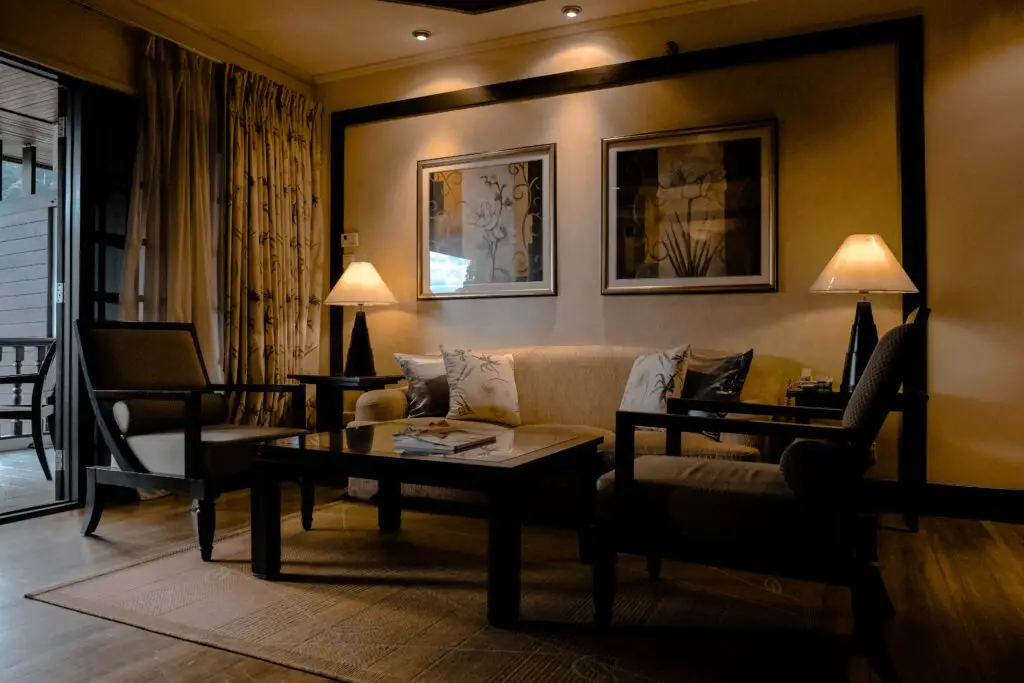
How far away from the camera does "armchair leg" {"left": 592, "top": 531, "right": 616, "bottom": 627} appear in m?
2.08

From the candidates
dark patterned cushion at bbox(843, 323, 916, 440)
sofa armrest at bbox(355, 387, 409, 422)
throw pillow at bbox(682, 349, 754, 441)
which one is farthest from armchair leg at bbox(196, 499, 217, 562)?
dark patterned cushion at bbox(843, 323, 916, 440)

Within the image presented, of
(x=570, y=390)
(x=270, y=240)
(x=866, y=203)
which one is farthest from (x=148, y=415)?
(x=866, y=203)

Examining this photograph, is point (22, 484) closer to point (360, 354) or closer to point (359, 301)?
point (360, 354)

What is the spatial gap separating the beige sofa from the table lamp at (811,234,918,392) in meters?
0.45

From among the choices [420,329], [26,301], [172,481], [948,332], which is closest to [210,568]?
[172,481]

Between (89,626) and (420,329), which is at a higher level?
(420,329)

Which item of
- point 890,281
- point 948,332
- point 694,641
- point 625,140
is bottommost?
point 694,641

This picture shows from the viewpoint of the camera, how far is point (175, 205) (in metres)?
3.89

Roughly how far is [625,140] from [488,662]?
9.74 ft

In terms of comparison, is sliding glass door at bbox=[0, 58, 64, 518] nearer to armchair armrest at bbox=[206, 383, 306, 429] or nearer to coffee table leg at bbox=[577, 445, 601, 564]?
armchair armrest at bbox=[206, 383, 306, 429]

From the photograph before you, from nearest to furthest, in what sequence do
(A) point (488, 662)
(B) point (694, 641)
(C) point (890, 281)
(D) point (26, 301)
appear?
1. (A) point (488, 662)
2. (B) point (694, 641)
3. (C) point (890, 281)
4. (D) point (26, 301)

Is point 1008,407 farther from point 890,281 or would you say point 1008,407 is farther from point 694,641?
point 694,641

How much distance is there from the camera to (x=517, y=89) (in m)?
4.32

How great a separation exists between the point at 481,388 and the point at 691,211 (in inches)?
57.2
